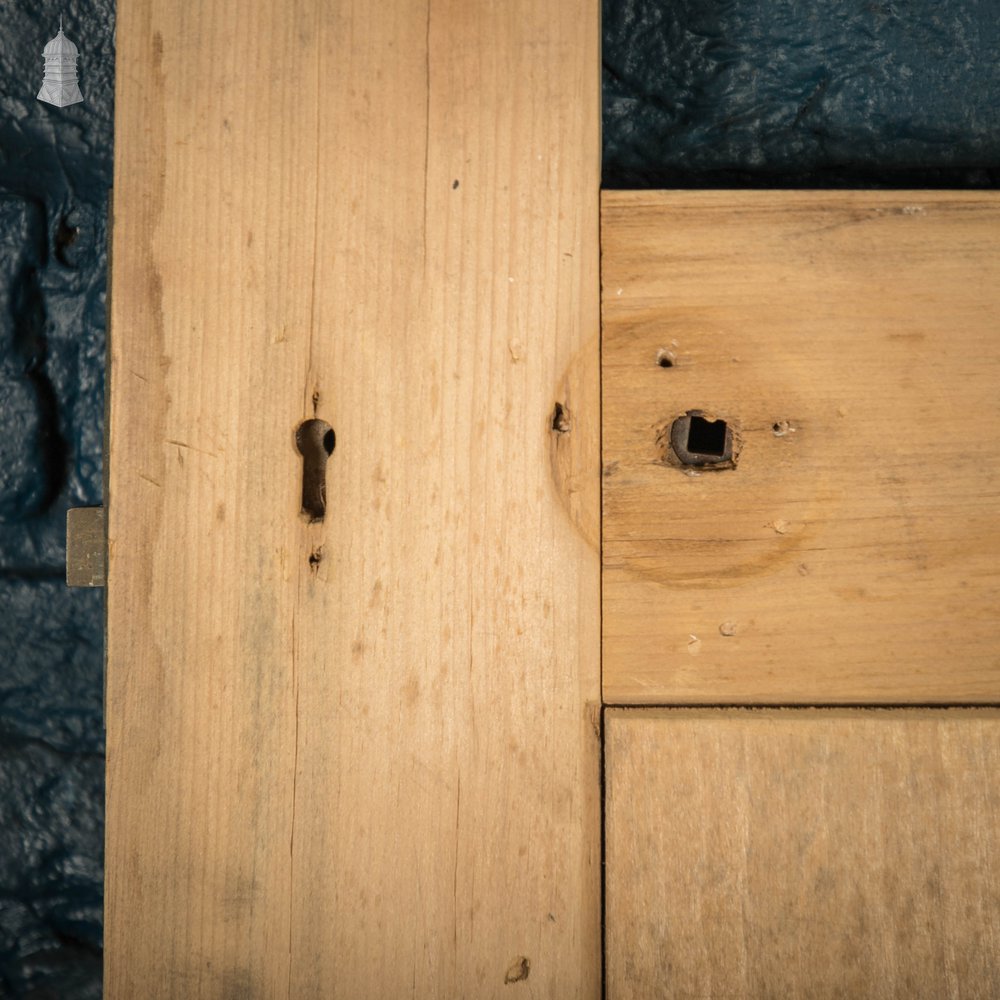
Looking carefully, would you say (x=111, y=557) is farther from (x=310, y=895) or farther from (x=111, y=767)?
(x=310, y=895)

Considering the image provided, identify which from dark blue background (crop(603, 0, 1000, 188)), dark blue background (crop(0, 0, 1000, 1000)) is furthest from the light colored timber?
dark blue background (crop(0, 0, 1000, 1000))

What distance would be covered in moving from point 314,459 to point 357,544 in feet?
0.25

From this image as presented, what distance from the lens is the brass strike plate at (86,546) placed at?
2.27 feet

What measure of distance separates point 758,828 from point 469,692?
246mm

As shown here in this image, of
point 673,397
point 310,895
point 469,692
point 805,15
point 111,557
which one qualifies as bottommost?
point 310,895

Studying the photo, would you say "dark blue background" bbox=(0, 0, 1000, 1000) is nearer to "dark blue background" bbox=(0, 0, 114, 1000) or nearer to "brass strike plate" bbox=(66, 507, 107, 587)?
"dark blue background" bbox=(0, 0, 114, 1000)

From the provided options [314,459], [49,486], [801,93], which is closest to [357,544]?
[314,459]

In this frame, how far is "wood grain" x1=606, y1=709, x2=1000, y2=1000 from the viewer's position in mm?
627

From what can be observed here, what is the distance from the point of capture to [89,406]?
996 mm

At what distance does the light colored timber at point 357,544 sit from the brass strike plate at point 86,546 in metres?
0.06

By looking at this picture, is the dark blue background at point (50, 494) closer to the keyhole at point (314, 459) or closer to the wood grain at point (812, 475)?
the keyhole at point (314, 459)

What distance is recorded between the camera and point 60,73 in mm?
984

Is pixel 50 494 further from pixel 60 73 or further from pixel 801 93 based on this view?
pixel 801 93

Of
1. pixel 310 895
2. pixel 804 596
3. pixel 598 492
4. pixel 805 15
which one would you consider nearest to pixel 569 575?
pixel 598 492
